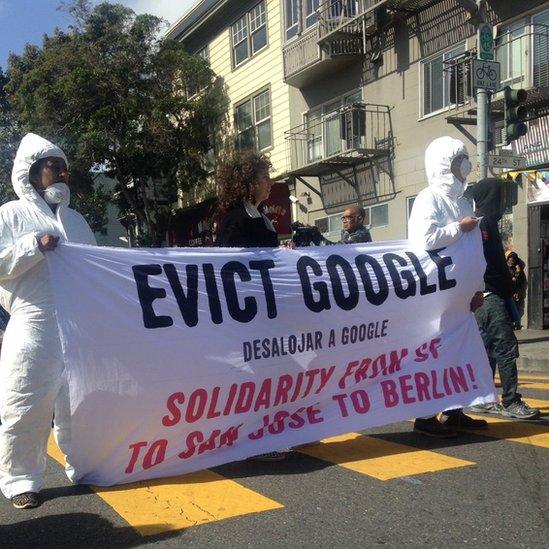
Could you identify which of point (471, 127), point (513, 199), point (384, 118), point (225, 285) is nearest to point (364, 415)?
point (225, 285)

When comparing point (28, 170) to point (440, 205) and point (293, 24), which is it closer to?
point (440, 205)

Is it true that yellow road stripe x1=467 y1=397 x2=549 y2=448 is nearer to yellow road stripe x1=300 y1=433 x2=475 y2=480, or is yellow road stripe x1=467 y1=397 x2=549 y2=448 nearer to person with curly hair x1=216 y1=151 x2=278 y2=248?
yellow road stripe x1=300 y1=433 x2=475 y2=480

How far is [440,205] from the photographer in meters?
5.07

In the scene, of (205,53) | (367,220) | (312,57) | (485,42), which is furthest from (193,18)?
(485,42)

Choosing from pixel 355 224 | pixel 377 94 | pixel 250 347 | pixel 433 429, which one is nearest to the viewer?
pixel 250 347

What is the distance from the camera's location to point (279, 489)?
390cm

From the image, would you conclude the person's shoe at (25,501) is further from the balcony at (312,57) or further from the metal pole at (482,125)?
the balcony at (312,57)

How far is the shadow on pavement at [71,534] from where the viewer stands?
3225 millimetres

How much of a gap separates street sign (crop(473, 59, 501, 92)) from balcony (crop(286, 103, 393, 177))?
626cm

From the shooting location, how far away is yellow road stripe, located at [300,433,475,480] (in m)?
4.20

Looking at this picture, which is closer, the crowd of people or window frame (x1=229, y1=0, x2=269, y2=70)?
the crowd of people

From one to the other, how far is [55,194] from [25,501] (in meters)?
1.65

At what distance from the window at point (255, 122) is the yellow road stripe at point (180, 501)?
1885cm

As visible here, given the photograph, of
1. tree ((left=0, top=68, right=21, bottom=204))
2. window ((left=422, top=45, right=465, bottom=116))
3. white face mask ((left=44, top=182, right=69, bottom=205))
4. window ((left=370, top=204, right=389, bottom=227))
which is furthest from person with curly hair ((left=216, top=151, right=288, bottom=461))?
tree ((left=0, top=68, right=21, bottom=204))
